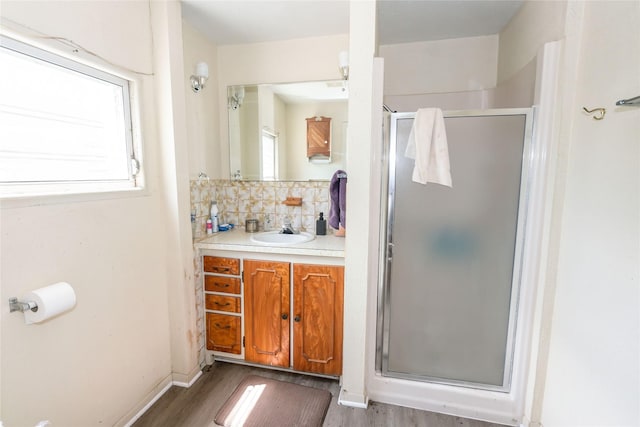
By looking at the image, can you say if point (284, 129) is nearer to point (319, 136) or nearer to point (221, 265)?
point (319, 136)

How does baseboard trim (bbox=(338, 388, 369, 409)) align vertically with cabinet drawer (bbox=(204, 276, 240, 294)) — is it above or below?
below

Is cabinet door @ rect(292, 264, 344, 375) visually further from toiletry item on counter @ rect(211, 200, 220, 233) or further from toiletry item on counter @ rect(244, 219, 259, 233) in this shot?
toiletry item on counter @ rect(211, 200, 220, 233)

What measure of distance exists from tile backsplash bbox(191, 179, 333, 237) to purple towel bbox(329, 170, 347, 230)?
319 mm

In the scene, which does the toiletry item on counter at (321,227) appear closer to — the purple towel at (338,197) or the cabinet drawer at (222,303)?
the purple towel at (338,197)

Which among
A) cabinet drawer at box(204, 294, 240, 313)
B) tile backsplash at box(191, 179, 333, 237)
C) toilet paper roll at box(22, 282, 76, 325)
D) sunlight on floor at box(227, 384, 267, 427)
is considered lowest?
sunlight on floor at box(227, 384, 267, 427)

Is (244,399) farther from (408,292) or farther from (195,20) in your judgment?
(195,20)

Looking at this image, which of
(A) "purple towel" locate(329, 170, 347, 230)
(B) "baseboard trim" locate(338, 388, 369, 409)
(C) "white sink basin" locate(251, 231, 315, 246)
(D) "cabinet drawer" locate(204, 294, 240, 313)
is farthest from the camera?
(C) "white sink basin" locate(251, 231, 315, 246)

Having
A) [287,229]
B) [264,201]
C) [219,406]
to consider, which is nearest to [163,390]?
[219,406]

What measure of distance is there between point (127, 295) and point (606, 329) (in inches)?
87.6

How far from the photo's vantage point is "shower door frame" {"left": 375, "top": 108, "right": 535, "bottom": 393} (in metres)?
1.58

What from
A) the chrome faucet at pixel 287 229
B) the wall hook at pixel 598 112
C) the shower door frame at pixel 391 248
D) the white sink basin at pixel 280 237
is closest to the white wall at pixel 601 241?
the wall hook at pixel 598 112

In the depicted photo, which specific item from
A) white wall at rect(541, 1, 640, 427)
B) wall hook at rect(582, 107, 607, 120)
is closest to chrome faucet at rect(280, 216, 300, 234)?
white wall at rect(541, 1, 640, 427)

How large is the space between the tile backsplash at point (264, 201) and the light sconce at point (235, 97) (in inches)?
24.8

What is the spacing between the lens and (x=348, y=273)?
5.74 feet
